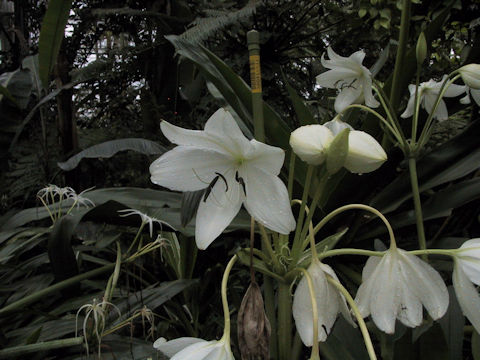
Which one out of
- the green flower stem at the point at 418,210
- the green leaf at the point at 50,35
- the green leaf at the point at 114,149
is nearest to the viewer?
the green flower stem at the point at 418,210

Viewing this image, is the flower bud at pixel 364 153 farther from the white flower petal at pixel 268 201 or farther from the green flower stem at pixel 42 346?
the green flower stem at pixel 42 346

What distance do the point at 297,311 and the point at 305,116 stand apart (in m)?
0.64

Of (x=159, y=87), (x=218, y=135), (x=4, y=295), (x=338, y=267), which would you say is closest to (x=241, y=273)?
(x=338, y=267)

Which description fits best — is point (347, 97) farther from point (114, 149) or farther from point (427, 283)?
point (114, 149)

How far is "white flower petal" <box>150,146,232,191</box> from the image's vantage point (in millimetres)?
432

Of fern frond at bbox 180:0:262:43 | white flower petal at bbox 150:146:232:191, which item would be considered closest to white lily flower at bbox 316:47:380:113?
white flower petal at bbox 150:146:232:191

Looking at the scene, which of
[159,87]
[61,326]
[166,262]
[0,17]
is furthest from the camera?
[0,17]

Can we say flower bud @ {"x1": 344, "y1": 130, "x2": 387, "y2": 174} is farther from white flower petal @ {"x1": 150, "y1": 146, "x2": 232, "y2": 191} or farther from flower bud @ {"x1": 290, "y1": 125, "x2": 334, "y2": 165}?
white flower petal @ {"x1": 150, "y1": 146, "x2": 232, "y2": 191}

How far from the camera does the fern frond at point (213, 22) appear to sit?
1.48 metres

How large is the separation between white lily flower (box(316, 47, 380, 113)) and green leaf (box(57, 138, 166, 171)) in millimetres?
482

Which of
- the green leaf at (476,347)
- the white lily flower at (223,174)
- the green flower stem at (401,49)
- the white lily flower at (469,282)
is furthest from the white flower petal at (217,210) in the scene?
the green flower stem at (401,49)

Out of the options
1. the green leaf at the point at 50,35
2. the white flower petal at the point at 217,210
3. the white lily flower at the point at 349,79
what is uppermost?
the green leaf at the point at 50,35

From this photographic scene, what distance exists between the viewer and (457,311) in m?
0.57

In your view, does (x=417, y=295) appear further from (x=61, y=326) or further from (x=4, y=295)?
(x=4, y=295)
